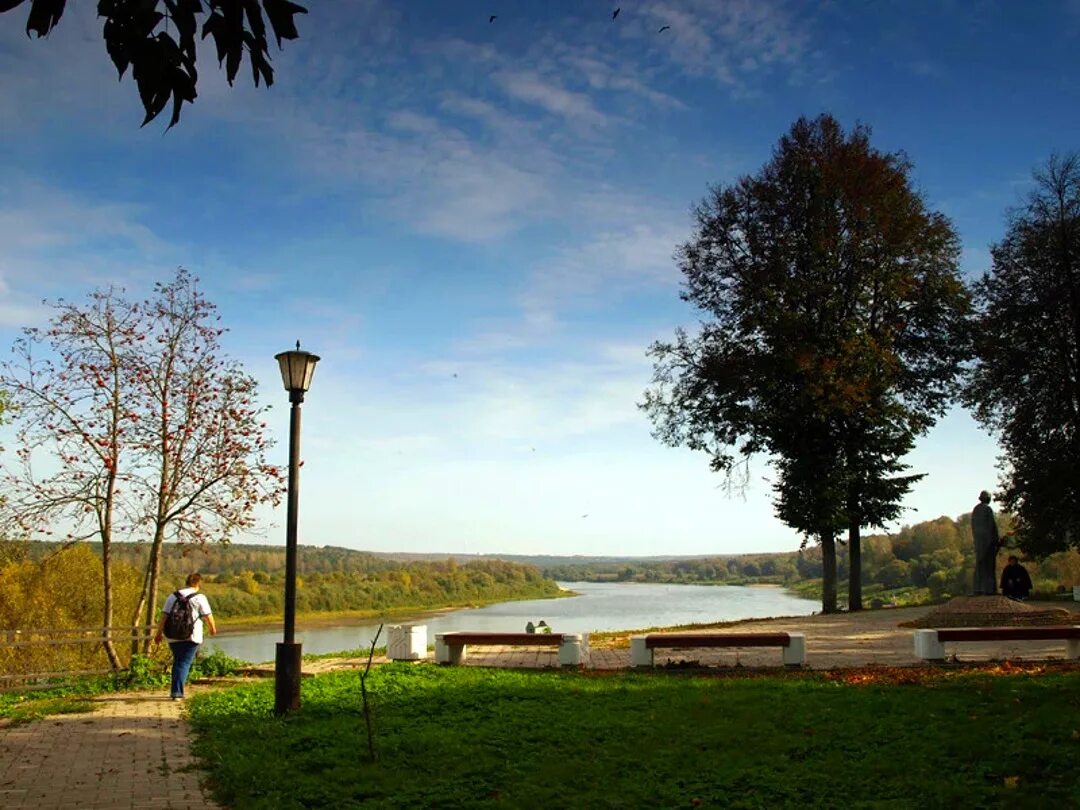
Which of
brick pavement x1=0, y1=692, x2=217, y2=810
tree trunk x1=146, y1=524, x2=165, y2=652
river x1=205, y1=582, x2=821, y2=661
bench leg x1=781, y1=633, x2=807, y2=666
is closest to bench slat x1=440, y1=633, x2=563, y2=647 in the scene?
bench leg x1=781, y1=633, x2=807, y2=666

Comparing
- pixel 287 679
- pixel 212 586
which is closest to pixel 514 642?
pixel 287 679

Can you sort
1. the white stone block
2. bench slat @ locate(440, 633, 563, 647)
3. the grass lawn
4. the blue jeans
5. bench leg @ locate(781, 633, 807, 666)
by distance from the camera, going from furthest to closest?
1. the white stone block
2. bench slat @ locate(440, 633, 563, 647)
3. bench leg @ locate(781, 633, 807, 666)
4. the blue jeans
5. the grass lawn

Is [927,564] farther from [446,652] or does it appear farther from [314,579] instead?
[446,652]

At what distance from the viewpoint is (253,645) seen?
2966 cm

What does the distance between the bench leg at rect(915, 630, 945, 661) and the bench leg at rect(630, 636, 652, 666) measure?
371 cm

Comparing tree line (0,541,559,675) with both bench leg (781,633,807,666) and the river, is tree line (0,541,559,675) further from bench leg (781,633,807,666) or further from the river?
bench leg (781,633,807,666)

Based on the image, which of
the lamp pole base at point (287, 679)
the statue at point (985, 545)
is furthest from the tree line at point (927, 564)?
the lamp pole base at point (287, 679)

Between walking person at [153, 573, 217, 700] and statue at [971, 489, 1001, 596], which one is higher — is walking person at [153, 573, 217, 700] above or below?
below

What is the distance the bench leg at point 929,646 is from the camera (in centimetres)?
1162

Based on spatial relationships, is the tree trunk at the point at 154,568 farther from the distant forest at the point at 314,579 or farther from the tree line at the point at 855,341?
the tree line at the point at 855,341

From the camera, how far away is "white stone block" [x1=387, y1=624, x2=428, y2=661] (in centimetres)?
1360

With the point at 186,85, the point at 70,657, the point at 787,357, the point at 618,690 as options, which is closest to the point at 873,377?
the point at 787,357

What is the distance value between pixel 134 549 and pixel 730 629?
13034 mm

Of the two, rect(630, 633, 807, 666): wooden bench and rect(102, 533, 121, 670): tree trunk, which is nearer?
rect(630, 633, 807, 666): wooden bench
